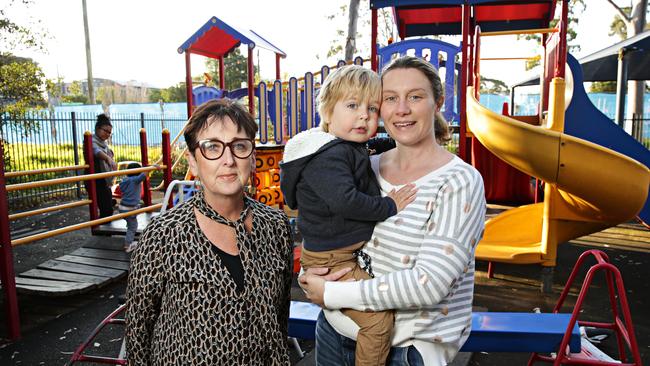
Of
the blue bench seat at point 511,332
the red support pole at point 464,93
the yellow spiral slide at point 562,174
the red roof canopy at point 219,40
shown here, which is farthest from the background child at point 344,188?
the red roof canopy at point 219,40

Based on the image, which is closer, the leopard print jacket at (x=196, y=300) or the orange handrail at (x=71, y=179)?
the leopard print jacket at (x=196, y=300)

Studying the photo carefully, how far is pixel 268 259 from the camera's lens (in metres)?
1.70

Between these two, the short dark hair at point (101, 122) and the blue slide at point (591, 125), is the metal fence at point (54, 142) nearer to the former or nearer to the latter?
the short dark hair at point (101, 122)

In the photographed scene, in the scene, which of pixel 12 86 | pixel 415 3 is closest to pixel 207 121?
pixel 415 3

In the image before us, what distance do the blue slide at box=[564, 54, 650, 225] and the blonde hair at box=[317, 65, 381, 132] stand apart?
4.75 metres

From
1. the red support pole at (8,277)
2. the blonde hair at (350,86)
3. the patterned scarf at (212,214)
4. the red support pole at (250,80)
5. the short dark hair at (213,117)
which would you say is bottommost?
the red support pole at (8,277)

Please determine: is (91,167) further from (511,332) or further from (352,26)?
(352,26)

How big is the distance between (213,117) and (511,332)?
2.00m

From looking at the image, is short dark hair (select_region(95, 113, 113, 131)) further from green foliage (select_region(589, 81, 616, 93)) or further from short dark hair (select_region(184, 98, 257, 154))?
green foliage (select_region(589, 81, 616, 93))

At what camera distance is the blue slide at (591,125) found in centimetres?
572

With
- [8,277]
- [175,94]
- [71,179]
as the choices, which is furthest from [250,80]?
[175,94]

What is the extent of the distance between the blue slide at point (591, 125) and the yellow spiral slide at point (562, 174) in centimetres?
85

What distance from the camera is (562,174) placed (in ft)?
14.4

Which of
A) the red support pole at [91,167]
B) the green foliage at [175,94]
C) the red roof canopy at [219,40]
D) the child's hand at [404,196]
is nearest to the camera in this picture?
the child's hand at [404,196]
